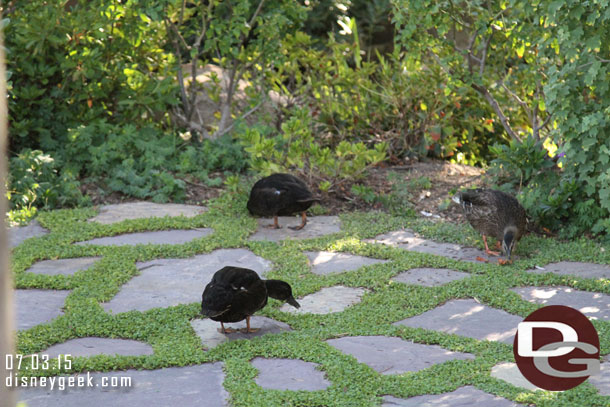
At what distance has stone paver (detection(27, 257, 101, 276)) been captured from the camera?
557 centimetres

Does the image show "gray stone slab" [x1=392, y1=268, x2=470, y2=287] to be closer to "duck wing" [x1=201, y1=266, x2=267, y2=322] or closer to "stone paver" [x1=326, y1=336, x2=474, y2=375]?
"stone paver" [x1=326, y1=336, x2=474, y2=375]

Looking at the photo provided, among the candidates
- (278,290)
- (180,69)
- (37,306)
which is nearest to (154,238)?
(37,306)

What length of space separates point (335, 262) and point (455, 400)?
8.18 ft

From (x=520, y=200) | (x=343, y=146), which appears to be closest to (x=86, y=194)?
(x=343, y=146)

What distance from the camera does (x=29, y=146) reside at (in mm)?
8648

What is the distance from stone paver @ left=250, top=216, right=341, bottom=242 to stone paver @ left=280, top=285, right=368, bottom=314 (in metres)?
1.44

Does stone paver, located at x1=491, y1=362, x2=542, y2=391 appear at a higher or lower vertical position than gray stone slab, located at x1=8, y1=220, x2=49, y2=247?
lower

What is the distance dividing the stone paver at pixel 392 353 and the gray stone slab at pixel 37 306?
1870 millimetres

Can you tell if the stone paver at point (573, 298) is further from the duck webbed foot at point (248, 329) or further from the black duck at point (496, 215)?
the duck webbed foot at point (248, 329)

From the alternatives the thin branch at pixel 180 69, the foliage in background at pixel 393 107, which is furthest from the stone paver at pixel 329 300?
the thin branch at pixel 180 69

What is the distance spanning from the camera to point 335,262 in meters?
5.89

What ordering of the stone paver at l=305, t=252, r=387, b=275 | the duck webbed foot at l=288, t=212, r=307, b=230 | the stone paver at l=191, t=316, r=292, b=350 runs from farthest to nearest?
1. the duck webbed foot at l=288, t=212, r=307, b=230
2. the stone paver at l=305, t=252, r=387, b=275
3. the stone paver at l=191, t=316, r=292, b=350

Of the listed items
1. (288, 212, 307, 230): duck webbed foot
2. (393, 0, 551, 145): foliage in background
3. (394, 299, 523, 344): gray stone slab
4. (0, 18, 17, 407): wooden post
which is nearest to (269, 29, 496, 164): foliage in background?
Answer: (393, 0, 551, 145): foliage in background

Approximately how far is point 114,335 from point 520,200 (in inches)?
165
